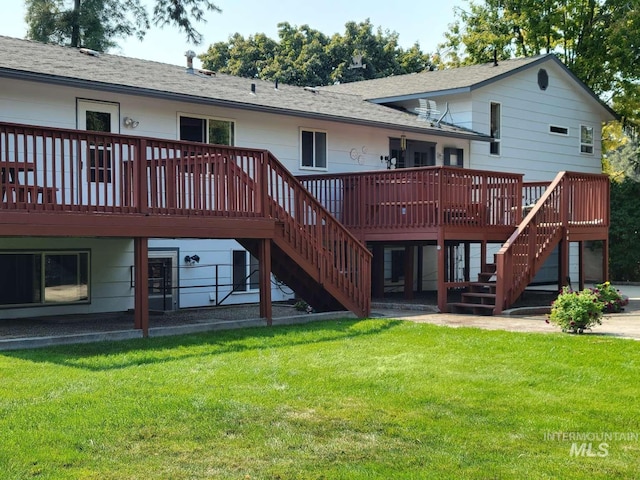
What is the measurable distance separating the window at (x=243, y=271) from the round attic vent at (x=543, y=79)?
10.8 metres

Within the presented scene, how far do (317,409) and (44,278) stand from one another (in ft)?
27.4

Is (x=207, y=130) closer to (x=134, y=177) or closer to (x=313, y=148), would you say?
(x=313, y=148)

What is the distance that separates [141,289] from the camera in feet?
35.1

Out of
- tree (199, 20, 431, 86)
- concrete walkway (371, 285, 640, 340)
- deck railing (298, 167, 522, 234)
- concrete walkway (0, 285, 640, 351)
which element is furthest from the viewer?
tree (199, 20, 431, 86)

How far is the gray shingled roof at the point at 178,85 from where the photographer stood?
13.1 m

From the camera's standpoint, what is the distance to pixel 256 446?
570cm

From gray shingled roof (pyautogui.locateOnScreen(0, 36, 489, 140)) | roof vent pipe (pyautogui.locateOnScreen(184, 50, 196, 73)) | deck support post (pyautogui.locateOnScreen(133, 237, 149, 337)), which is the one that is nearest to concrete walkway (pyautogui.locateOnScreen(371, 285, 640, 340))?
deck support post (pyautogui.locateOnScreen(133, 237, 149, 337))

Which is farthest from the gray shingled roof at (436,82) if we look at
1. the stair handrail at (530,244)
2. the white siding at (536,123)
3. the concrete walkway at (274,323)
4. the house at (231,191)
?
the concrete walkway at (274,323)

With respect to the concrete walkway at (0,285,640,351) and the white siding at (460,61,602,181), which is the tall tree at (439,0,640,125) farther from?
the concrete walkway at (0,285,640,351)

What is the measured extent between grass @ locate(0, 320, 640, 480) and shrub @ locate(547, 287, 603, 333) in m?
0.83

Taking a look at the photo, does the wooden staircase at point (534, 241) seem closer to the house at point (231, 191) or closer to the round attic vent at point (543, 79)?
the house at point (231, 191)

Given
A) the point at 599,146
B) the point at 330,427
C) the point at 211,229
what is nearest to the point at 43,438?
the point at 330,427

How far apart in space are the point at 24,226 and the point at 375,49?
36499mm

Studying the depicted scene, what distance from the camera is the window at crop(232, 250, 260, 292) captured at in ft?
53.6
